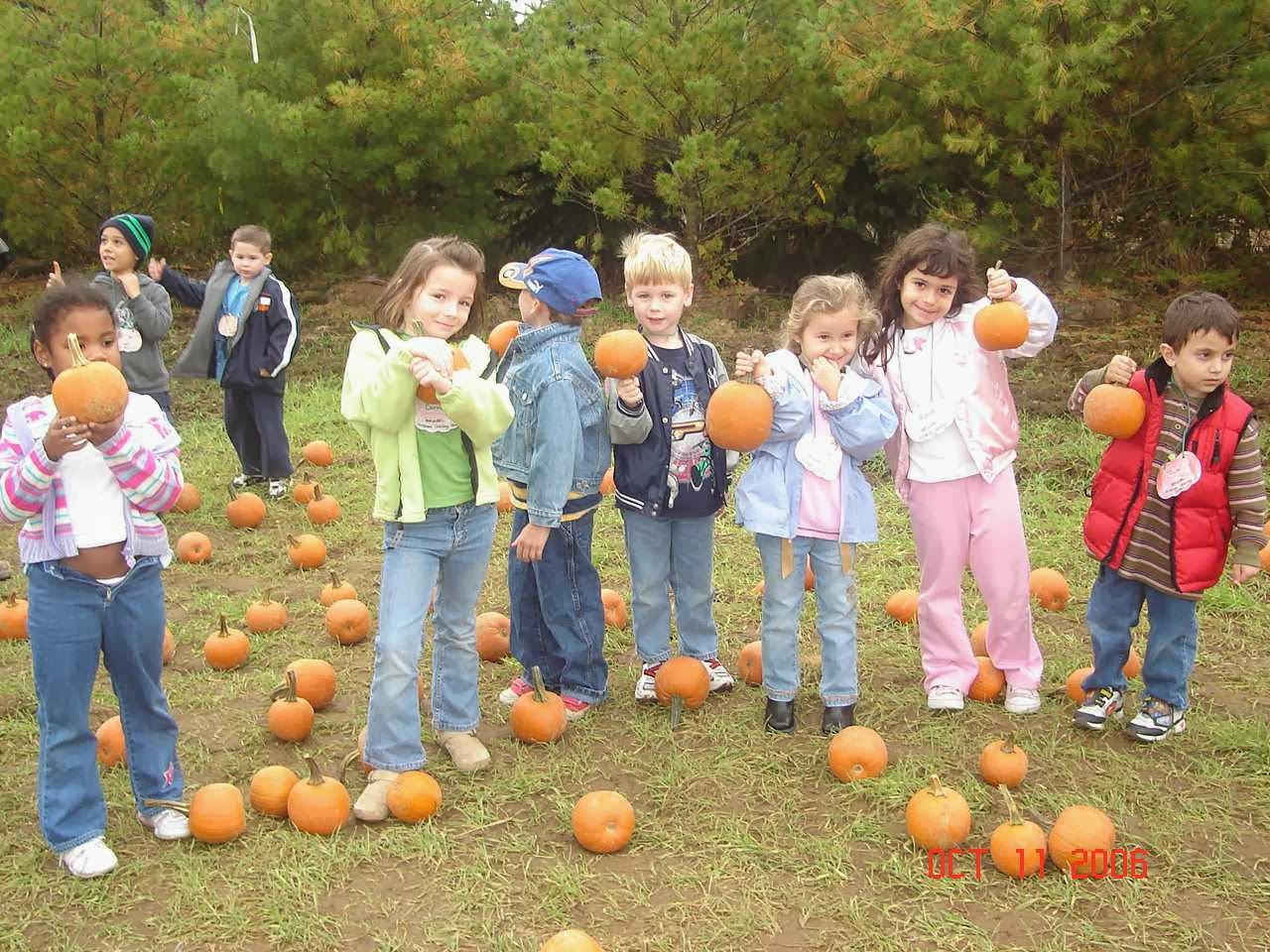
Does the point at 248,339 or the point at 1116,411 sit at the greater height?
the point at 248,339

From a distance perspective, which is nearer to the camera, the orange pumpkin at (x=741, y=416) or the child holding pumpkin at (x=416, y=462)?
the child holding pumpkin at (x=416, y=462)

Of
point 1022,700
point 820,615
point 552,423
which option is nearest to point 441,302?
point 552,423

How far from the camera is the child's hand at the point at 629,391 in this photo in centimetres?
453

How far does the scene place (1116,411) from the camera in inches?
177

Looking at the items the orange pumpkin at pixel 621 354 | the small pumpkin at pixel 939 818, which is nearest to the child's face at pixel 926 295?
the orange pumpkin at pixel 621 354

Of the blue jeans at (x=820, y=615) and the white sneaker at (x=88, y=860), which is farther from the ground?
the blue jeans at (x=820, y=615)

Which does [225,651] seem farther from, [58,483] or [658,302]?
[658,302]

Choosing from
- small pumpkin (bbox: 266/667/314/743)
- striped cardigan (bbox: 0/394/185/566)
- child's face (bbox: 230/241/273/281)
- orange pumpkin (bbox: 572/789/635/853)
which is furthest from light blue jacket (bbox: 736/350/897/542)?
child's face (bbox: 230/241/273/281)

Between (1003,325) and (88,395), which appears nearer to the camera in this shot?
(88,395)

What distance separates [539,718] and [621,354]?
1.46m

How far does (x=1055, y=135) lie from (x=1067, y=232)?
96cm

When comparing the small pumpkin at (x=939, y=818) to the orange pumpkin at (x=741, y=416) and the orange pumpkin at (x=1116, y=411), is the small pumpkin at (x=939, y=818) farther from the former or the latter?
the orange pumpkin at (x=1116, y=411)

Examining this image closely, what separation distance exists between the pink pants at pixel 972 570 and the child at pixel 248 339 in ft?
16.0

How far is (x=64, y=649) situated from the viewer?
144 inches
